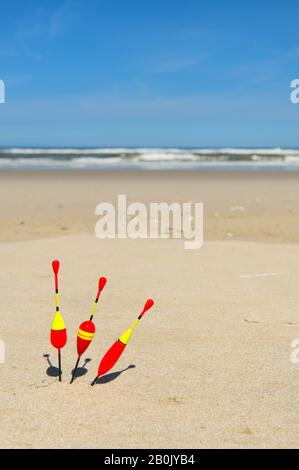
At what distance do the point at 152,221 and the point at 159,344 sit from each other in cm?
664

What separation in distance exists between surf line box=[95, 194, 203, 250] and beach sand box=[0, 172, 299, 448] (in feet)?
1.88

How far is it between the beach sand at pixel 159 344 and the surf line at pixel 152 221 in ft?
1.88

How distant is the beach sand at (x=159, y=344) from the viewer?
2645 millimetres

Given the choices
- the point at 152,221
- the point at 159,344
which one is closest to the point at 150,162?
the point at 152,221

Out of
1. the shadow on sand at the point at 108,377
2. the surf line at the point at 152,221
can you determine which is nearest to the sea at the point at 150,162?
the surf line at the point at 152,221

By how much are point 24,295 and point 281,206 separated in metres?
9.34

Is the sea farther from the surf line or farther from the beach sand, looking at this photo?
the beach sand

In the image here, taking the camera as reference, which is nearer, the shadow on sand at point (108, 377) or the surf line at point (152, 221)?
the shadow on sand at point (108, 377)

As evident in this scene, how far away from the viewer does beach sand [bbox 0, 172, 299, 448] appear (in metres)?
2.64

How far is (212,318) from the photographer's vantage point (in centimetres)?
433

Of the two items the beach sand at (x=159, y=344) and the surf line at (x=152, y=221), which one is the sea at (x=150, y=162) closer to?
the surf line at (x=152, y=221)

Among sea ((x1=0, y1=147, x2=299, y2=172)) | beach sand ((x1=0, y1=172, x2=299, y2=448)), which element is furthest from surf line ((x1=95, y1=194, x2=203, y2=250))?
sea ((x1=0, y1=147, x2=299, y2=172))

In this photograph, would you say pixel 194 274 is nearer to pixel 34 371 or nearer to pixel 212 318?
pixel 212 318

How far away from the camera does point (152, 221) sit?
1032cm
